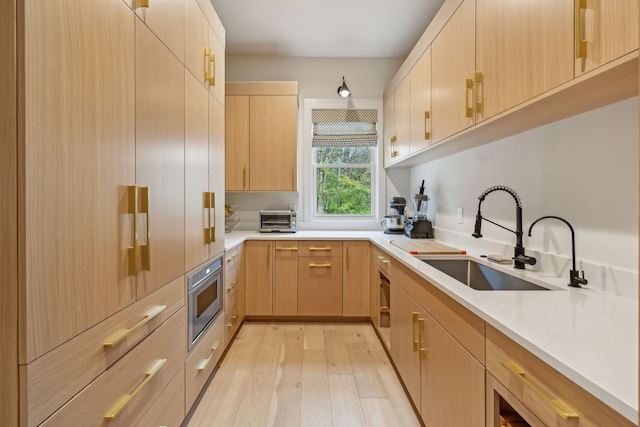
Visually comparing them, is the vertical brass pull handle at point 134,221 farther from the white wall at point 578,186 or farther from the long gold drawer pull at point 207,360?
the white wall at point 578,186

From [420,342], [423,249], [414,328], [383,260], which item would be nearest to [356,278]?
[383,260]

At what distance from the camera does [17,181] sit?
70 centimetres

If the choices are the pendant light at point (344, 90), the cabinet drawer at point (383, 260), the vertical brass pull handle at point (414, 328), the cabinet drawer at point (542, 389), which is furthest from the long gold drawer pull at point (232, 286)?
the pendant light at point (344, 90)

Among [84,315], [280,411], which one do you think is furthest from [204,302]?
[84,315]

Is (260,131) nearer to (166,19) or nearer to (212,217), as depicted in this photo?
(212,217)

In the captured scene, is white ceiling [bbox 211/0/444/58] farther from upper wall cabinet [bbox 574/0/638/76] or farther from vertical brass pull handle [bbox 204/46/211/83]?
upper wall cabinet [bbox 574/0/638/76]

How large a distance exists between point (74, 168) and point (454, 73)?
188 cm

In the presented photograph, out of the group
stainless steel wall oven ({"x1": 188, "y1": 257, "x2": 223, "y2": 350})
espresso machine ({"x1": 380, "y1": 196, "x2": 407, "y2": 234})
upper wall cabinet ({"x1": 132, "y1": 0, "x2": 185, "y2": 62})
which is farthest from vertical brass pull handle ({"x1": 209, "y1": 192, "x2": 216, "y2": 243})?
espresso machine ({"x1": 380, "y1": 196, "x2": 407, "y2": 234})

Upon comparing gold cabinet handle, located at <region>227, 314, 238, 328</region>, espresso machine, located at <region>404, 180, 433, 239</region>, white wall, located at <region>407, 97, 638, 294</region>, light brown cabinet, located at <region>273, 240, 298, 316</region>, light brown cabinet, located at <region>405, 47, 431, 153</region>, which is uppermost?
light brown cabinet, located at <region>405, 47, 431, 153</region>

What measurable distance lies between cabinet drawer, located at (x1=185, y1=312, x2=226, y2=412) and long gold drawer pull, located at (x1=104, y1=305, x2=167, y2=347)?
534 mm

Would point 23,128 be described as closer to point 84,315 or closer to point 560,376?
point 84,315

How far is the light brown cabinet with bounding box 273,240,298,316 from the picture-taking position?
3.18 meters

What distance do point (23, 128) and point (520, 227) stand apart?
194cm

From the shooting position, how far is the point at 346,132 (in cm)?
379
